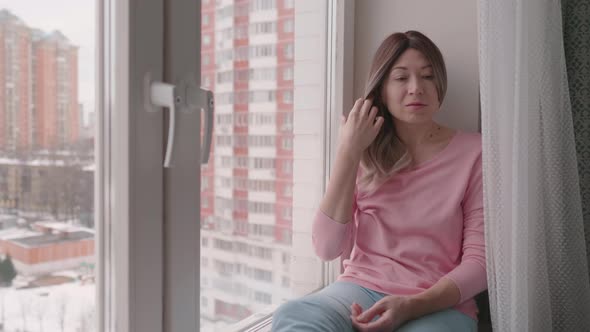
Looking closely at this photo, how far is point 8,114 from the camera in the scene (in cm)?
68

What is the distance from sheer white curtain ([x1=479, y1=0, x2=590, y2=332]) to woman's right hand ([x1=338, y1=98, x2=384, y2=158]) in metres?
0.31

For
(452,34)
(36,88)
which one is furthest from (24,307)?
(452,34)

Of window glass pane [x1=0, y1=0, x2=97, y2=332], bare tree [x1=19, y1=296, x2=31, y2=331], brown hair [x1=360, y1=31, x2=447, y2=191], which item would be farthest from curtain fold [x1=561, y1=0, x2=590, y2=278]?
bare tree [x1=19, y1=296, x2=31, y2=331]

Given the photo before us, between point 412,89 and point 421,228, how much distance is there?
334 mm

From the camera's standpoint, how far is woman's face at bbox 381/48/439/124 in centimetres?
118

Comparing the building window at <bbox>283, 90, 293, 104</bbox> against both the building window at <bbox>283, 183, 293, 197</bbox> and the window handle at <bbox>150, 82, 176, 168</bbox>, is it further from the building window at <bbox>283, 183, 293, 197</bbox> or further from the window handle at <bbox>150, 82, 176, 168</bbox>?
the window handle at <bbox>150, 82, 176, 168</bbox>

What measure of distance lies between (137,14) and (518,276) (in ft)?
2.73

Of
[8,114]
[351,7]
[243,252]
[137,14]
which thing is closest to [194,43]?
[137,14]

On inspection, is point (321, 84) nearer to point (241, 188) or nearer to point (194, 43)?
point (241, 188)

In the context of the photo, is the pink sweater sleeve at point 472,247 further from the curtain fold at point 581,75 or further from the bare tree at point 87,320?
the bare tree at point 87,320

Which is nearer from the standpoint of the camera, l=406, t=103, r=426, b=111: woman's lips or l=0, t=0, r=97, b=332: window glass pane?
l=0, t=0, r=97, b=332: window glass pane

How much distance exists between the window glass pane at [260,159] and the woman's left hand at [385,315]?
31 centimetres

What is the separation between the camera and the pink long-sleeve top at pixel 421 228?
1139mm

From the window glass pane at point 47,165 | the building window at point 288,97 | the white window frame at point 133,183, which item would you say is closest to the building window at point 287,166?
the building window at point 288,97
